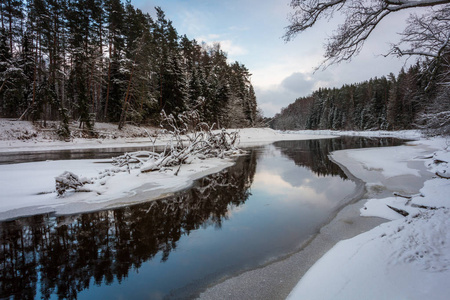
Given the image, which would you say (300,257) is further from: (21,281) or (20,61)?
(20,61)

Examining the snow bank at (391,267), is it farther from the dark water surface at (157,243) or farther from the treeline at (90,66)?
the treeline at (90,66)

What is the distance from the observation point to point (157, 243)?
4457 mm

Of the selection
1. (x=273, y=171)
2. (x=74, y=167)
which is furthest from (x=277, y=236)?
(x=74, y=167)

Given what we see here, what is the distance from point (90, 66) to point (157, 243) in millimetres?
28405

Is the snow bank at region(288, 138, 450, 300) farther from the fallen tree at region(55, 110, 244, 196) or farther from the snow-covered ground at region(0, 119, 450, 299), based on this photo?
the fallen tree at region(55, 110, 244, 196)

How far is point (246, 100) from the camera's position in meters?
51.5

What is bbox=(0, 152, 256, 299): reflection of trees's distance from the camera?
3.29 metres

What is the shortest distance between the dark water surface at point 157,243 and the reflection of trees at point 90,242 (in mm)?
15

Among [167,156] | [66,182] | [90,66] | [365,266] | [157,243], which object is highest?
[90,66]

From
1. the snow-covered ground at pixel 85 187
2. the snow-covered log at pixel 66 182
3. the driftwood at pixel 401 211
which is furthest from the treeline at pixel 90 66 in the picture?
the driftwood at pixel 401 211

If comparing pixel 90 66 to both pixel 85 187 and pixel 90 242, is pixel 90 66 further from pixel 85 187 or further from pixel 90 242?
pixel 90 242

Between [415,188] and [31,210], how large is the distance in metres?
11.9

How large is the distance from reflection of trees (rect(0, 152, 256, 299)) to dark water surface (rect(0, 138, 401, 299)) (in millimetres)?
15

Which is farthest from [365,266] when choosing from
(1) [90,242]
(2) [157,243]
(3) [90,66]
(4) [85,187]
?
(3) [90,66]
